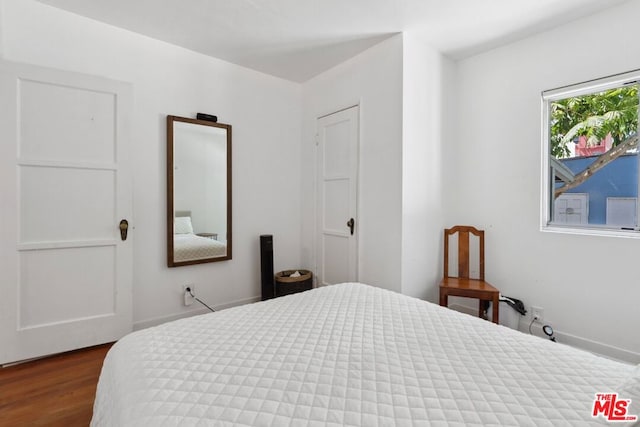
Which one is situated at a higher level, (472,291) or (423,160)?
(423,160)

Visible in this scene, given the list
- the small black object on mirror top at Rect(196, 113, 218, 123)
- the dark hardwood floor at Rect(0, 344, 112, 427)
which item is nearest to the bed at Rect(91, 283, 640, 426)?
the dark hardwood floor at Rect(0, 344, 112, 427)

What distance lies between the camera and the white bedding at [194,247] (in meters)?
2.85

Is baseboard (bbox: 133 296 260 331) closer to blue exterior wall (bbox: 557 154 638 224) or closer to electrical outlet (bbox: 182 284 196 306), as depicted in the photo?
electrical outlet (bbox: 182 284 196 306)

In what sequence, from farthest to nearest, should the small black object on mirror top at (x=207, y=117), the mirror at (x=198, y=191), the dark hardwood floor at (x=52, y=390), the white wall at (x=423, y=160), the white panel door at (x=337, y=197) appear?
1. the white panel door at (x=337, y=197)
2. the small black object on mirror top at (x=207, y=117)
3. the mirror at (x=198, y=191)
4. the white wall at (x=423, y=160)
5. the dark hardwood floor at (x=52, y=390)

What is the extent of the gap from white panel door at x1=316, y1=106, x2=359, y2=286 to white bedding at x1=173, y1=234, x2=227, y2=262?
108 cm

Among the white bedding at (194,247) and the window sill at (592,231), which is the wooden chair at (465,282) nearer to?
the window sill at (592,231)

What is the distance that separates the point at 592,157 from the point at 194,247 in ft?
11.3

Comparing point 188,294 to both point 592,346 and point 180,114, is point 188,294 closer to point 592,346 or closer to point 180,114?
point 180,114

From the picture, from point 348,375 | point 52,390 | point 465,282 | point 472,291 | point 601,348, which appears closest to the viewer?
point 348,375

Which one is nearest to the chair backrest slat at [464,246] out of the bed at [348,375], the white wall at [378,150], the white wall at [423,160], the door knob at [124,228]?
the white wall at [423,160]

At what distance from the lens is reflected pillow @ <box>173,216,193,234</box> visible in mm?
2834

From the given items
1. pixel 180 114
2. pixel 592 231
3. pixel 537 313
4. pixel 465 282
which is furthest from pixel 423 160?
pixel 180 114

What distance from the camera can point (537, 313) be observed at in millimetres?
2600

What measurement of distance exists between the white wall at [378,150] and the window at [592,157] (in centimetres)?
122
